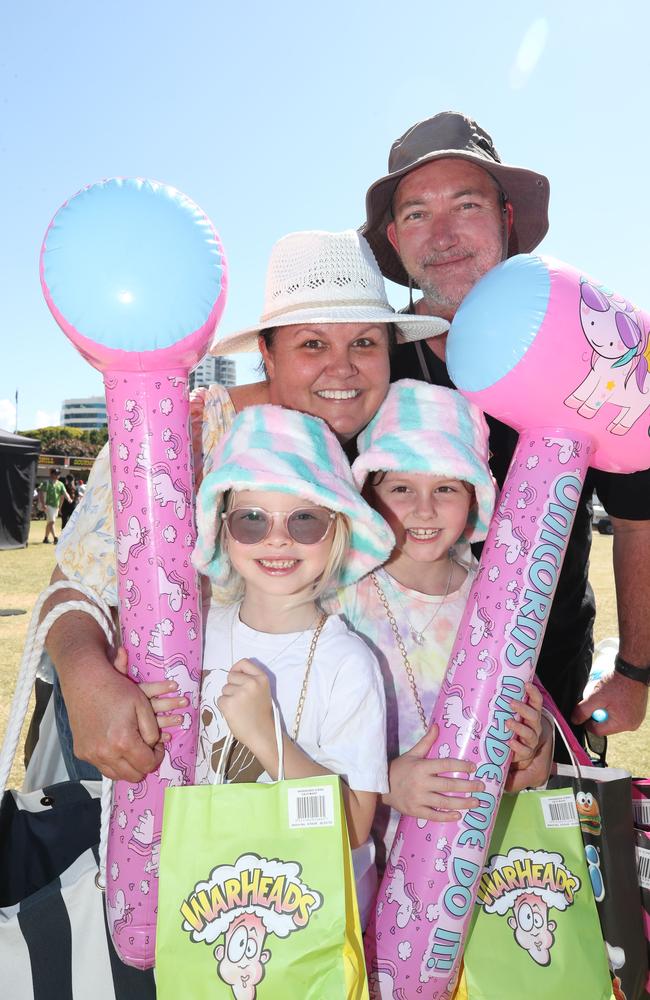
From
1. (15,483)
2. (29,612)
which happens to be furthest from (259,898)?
(15,483)

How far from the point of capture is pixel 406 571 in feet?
6.98

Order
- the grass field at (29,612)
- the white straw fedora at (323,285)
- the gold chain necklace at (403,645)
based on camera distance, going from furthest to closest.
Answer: the grass field at (29,612)
the white straw fedora at (323,285)
the gold chain necklace at (403,645)

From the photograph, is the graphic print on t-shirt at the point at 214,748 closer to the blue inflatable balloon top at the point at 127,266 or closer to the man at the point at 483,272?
the blue inflatable balloon top at the point at 127,266

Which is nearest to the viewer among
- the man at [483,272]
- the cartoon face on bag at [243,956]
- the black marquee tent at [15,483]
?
the cartoon face on bag at [243,956]

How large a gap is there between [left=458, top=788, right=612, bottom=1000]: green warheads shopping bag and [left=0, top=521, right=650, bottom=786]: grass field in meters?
3.10

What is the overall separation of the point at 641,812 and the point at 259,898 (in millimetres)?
1197

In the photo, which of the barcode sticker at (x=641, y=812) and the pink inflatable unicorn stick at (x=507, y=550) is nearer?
the pink inflatable unicorn stick at (x=507, y=550)

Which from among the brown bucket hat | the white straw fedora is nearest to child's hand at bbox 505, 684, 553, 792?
the white straw fedora

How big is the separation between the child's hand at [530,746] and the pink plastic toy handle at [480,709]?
4 cm

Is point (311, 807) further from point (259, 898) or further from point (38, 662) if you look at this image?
point (38, 662)

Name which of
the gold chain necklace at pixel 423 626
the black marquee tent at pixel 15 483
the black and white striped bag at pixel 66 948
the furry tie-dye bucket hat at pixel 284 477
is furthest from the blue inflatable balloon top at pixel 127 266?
the black marquee tent at pixel 15 483

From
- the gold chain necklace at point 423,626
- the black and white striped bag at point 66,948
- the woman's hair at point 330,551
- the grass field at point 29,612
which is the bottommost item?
the grass field at point 29,612

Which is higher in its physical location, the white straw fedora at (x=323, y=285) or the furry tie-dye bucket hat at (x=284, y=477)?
the white straw fedora at (x=323, y=285)

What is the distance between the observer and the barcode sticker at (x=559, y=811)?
5.53 feet
